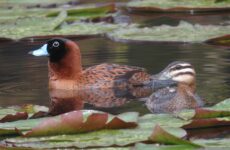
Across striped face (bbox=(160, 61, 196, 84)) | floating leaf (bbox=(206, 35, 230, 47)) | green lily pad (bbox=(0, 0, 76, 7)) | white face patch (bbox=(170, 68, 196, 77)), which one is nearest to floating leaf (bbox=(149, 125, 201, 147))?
striped face (bbox=(160, 61, 196, 84))

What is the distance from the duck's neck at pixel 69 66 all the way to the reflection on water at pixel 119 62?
0.17 metres

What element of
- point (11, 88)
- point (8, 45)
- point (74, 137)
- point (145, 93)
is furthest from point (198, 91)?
point (8, 45)

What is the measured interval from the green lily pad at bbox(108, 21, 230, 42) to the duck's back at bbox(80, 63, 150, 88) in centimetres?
116

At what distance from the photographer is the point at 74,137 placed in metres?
6.41

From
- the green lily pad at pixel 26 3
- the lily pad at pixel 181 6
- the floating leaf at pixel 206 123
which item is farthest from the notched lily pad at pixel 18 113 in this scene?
the green lily pad at pixel 26 3

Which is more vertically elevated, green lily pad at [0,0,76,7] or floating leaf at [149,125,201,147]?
floating leaf at [149,125,201,147]

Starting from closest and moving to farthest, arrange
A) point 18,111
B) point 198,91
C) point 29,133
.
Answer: point 29,133
point 18,111
point 198,91

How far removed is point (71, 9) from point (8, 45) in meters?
1.81

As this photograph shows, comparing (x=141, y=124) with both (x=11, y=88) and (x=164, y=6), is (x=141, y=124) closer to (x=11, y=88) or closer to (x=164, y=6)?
(x=11, y=88)

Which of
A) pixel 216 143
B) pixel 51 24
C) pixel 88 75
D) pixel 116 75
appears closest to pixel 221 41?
pixel 116 75

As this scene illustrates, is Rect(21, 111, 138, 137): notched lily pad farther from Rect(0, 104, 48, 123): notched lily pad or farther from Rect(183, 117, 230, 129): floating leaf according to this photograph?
Rect(0, 104, 48, 123): notched lily pad

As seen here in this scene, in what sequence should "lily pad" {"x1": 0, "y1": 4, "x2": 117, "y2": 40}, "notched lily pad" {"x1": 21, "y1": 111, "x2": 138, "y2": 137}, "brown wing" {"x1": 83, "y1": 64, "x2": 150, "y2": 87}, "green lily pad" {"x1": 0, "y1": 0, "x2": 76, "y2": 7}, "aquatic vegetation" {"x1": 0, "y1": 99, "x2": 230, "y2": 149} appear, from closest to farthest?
"aquatic vegetation" {"x1": 0, "y1": 99, "x2": 230, "y2": 149} < "notched lily pad" {"x1": 21, "y1": 111, "x2": 138, "y2": 137} < "brown wing" {"x1": 83, "y1": 64, "x2": 150, "y2": 87} < "lily pad" {"x1": 0, "y1": 4, "x2": 117, "y2": 40} < "green lily pad" {"x1": 0, "y1": 0, "x2": 76, "y2": 7}

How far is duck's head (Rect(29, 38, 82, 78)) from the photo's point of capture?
10.5 meters

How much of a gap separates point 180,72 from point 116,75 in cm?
69
